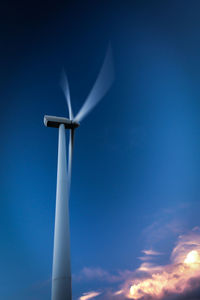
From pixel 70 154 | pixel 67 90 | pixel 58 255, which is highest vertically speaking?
pixel 67 90

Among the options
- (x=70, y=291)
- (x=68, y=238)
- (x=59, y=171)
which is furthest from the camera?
(x=59, y=171)

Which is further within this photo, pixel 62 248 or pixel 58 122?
pixel 58 122

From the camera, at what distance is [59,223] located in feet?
68.5

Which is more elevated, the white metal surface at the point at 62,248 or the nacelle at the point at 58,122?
the nacelle at the point at 58,122

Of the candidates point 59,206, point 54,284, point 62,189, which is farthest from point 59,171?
point 54,284

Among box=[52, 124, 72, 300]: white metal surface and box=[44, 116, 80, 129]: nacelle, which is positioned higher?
box=[44, 116, 80, 129]: nacelle

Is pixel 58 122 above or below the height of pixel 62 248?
above

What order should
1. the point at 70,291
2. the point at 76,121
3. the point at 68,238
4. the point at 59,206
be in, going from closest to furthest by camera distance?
1. the point at 70,291
2. the point at 68,238
3. the point at 59,206
4. the point at 76,121

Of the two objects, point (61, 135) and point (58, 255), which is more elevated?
point (61, 135)

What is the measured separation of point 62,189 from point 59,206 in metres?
1.65

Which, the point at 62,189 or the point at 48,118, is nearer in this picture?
the point at 62,189

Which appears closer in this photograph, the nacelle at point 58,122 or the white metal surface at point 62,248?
the white metal surface at point 62,248

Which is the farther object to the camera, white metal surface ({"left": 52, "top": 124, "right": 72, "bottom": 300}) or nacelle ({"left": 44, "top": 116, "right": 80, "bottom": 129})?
nacelle ({"left": 44, "top": 116, "right": 80, "bottom": 129})

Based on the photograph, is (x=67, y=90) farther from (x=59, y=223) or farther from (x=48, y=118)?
(x=59, y=223)
